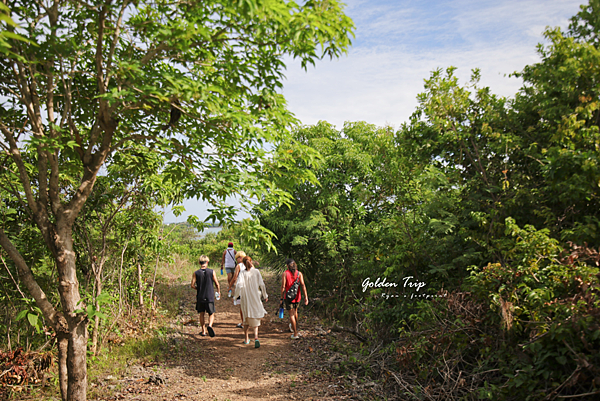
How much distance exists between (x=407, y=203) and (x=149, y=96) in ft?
15.6

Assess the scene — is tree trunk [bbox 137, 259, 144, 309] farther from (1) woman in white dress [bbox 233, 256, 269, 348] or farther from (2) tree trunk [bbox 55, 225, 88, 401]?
(2) tree trunk [bbox 55, 225, 88, 401]

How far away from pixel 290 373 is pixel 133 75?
5287 millimetres

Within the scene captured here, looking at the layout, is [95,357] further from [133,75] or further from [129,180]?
[133,75]

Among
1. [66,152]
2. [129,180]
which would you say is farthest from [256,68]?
[129,180]

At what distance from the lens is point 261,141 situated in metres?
4.09

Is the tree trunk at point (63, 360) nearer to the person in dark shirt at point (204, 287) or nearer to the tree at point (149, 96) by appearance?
the tree at point (149, 96)

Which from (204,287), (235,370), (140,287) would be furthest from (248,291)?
(140,287)

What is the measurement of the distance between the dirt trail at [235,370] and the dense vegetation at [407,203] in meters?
0.88

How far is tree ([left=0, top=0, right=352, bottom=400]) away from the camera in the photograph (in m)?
3.41

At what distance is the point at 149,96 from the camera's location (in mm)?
3715

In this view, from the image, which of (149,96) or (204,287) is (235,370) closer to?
(204,287)

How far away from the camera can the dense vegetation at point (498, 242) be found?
388 centimetres

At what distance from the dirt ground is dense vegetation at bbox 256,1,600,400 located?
0.88 m

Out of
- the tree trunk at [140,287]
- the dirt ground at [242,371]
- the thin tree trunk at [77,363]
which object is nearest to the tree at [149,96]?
the thin tree trunk at [77,363]
